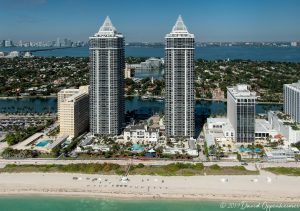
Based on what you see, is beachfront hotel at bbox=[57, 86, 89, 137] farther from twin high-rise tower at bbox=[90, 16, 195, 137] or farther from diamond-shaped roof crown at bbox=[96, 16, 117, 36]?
diamond-shaped roof crown at bbox=[96, 16, 117, 36]

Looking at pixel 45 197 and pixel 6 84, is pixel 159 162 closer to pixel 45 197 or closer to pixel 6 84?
pixel 45 197

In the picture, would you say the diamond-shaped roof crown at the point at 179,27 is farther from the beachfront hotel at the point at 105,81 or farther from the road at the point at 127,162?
the road at the point at 127,162

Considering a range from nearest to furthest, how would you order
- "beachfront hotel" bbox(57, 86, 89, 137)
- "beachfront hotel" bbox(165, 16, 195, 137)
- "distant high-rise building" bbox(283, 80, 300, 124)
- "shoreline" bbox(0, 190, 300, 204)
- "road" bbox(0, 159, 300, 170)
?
"shoreline" bbox(0, 190, 300, 204) < "road" bbox(0, 159, 300, 170) < "beachfront hotel" bbox(165, 16, 195, 137) < "beachfront hotel" bbox(57, 86, 89, 137) < "distant high-rise building" bbox(283, 80, 300, 124)

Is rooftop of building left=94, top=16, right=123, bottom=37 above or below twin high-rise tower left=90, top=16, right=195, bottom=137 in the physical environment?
above

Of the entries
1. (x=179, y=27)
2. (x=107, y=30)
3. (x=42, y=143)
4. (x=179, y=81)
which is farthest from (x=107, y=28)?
(x=42, y=143)

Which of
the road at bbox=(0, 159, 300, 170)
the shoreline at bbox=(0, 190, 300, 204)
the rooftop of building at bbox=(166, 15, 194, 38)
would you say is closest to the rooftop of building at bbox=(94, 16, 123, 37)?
the rooftop of building at bbox=(166, 15, 194, 38)

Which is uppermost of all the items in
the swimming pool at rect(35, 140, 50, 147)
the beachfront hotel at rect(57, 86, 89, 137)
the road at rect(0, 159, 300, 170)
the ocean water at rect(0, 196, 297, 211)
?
the beachfront hotel at rect(57, 86, 89, 137)

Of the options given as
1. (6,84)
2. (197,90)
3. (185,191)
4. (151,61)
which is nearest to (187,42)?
(185,191)

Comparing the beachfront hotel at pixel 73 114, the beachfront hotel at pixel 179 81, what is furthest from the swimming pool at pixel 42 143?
the beachfront hotel at pixel 179 81
